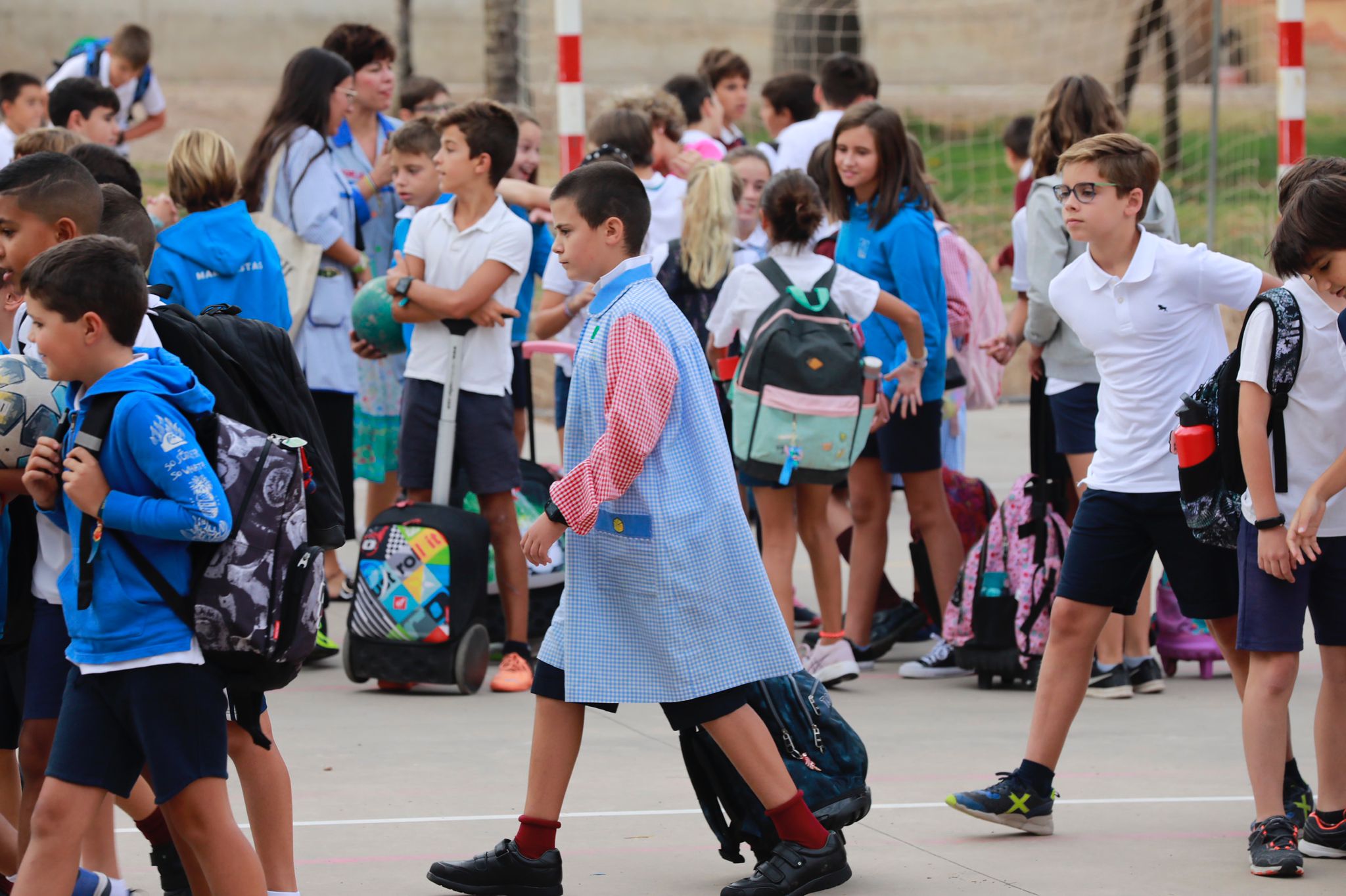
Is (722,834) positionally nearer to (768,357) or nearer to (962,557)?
(768,357)

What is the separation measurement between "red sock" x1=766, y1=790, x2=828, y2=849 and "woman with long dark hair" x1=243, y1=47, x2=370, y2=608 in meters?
3.51

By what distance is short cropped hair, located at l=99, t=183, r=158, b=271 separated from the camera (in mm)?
4273

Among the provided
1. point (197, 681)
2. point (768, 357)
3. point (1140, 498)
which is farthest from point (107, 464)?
point (768, 357)

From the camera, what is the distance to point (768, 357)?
6152mm

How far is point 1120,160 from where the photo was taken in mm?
4848

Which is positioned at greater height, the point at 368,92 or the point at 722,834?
the point at 368,92

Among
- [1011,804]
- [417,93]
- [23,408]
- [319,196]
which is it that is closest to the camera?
[23,408]

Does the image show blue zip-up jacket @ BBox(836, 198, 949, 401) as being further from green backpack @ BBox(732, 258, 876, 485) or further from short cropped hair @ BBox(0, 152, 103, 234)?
short cropped hair @ BBox(0, 152, 103, 234)

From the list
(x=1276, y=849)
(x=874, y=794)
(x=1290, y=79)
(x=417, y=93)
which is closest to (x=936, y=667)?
(x=874, y=794)

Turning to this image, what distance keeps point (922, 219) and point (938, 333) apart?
0.43 metres

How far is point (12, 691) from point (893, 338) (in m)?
3.77

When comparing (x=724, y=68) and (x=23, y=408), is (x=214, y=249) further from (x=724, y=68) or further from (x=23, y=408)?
(x=724, y=68)

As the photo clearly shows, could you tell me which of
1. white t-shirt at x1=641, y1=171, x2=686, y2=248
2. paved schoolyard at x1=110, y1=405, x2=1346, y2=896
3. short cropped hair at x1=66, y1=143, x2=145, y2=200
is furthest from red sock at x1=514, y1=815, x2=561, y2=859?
white t-shirt at x1=641, y1=171, x2=686, y2=248

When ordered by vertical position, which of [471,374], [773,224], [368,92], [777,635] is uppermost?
[368,92]
